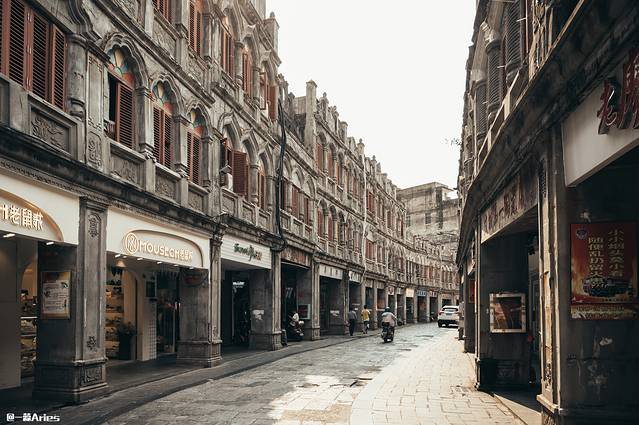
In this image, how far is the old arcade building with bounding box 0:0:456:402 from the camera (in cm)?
1038

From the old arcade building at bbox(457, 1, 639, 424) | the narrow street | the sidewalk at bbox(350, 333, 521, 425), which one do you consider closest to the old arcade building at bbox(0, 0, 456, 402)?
the narrow street

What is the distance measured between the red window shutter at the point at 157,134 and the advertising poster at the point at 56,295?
14.4 ft

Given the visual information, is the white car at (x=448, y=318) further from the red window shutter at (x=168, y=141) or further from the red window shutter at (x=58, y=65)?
the red window shutter at (x=58, y=65)

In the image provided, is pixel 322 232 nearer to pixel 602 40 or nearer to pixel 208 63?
pixel 208 63

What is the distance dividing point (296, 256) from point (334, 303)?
8419 millimetres

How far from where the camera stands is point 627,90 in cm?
514

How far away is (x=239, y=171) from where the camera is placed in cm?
1955

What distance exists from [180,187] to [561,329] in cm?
1093

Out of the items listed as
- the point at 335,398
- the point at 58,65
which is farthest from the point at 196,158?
the point at 335,398

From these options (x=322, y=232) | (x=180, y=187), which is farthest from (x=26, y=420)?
(x=322, y=232)

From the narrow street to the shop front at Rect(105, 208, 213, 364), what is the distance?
285 centimetres

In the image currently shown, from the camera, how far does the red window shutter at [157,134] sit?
47.9ft

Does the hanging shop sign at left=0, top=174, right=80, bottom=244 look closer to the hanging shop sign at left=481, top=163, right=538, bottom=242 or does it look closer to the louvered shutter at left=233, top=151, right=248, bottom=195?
the hanging shop sign at left=481, top=163, right=538, bottom=242

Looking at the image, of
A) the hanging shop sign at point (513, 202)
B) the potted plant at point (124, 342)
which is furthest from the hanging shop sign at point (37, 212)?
the hanging shop sign at point (513, 202)
